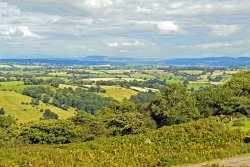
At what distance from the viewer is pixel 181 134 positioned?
5912 cm

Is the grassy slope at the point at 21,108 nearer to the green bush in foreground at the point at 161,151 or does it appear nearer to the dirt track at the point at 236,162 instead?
the green bush in foreground at the point at 161,151

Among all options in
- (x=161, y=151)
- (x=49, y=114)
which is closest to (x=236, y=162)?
(x=161, y=151)

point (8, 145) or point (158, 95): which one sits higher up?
point (158, 95)

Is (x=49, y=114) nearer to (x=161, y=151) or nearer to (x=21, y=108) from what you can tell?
(x=21, y=108)

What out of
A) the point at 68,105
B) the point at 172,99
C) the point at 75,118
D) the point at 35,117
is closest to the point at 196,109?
the point at 172,99

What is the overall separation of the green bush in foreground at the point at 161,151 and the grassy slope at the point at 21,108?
103271mm

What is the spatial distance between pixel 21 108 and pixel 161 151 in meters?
137

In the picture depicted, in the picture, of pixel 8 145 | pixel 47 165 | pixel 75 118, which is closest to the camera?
pixel 47 165

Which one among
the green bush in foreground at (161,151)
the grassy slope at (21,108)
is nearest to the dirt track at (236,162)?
the green bush in foreground at (161,151)

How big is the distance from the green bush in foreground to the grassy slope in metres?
103

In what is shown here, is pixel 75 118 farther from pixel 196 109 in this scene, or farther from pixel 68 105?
pixel 68 105

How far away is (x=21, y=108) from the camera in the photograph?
175 metres

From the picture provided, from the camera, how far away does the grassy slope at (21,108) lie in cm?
16438

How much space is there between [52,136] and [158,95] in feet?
89.6
